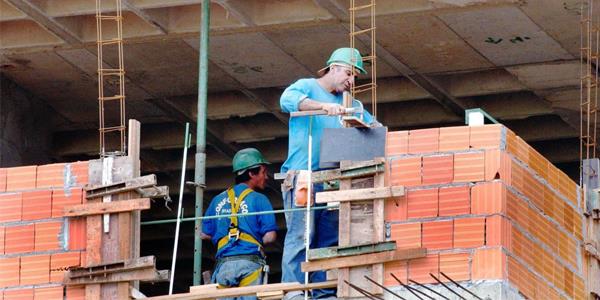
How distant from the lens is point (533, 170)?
16.2 meters

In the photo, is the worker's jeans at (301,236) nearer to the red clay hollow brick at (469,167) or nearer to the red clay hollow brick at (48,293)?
the red clay hollow brick at (469,167)

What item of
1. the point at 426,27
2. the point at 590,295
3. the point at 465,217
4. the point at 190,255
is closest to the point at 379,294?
the point at 465,217

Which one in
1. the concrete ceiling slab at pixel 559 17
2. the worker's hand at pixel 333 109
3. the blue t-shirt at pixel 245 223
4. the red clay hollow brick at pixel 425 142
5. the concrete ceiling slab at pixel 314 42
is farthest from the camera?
the concrete ceiling slab at pixel 314 42

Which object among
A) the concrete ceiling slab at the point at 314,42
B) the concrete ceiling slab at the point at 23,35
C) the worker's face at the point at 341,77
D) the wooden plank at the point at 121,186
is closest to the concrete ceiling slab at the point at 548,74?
the concrete ceiling slab at the point at 314,42

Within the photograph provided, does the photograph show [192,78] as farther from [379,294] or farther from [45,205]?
[379,294]

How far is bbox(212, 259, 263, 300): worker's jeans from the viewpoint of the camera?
57.9ft

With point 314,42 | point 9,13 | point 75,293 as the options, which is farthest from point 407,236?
point 9,13

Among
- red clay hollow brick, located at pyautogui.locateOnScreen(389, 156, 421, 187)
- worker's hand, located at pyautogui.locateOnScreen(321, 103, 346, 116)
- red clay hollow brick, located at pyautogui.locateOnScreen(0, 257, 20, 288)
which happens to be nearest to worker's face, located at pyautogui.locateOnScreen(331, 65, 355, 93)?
worker's hand, located at pyautogui.locateOnScreen(321, 103, 346, 116)

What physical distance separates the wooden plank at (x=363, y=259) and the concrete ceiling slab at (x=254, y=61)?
6749 mm

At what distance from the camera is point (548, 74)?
2284 cm

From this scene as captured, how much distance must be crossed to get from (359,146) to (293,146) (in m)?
0.91

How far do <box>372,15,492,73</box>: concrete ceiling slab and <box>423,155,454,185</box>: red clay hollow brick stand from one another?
5.83 meters

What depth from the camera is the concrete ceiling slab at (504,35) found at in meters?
21.3

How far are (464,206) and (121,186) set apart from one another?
9.42 feet
